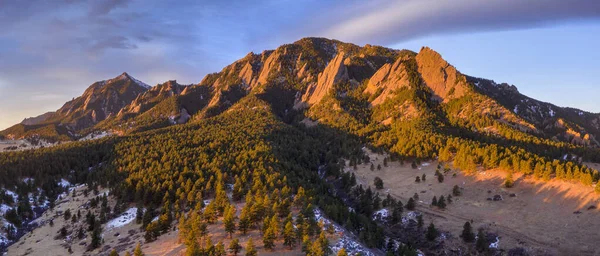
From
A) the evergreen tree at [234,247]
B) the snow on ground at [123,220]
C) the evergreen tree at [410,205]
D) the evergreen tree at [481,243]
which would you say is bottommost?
the evergreen tree at [481,243]

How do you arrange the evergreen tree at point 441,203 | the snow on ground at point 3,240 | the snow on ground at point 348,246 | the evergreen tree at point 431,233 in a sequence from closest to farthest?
1. the snow on ground at point 348,246
2. the evergreen tree at point 431,233
3. the snow on ground at point 3,240
4. the evergreen tree at point 441,203

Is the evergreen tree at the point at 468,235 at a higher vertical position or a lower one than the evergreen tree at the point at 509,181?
lower

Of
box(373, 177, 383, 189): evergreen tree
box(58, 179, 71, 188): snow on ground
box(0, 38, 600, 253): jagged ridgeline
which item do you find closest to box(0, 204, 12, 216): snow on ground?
box(0, 38, 600, 253): jagged ridgeline

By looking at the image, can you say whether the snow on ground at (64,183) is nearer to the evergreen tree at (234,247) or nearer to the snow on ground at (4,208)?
the snow on ground at (4,208)

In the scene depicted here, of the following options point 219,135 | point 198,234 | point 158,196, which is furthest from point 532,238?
point 219,135

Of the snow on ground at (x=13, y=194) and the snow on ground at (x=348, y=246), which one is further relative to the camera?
the snow on ground at (x=13, y=194)

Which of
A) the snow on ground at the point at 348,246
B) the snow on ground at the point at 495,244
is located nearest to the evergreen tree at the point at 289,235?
the snow on ground at the point at 348,246

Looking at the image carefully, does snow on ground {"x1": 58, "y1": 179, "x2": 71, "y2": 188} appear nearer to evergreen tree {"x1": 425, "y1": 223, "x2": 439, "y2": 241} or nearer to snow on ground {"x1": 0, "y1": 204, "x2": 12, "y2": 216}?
snow on ground {"x1": 0, "y1": 204, "x2": 12, "y2": 216}

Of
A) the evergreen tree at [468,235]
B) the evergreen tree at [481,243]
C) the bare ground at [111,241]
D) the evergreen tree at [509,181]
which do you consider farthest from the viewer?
the evergreen tree at [509,181]

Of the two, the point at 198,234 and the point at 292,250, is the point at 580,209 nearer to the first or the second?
the point at 292,250
